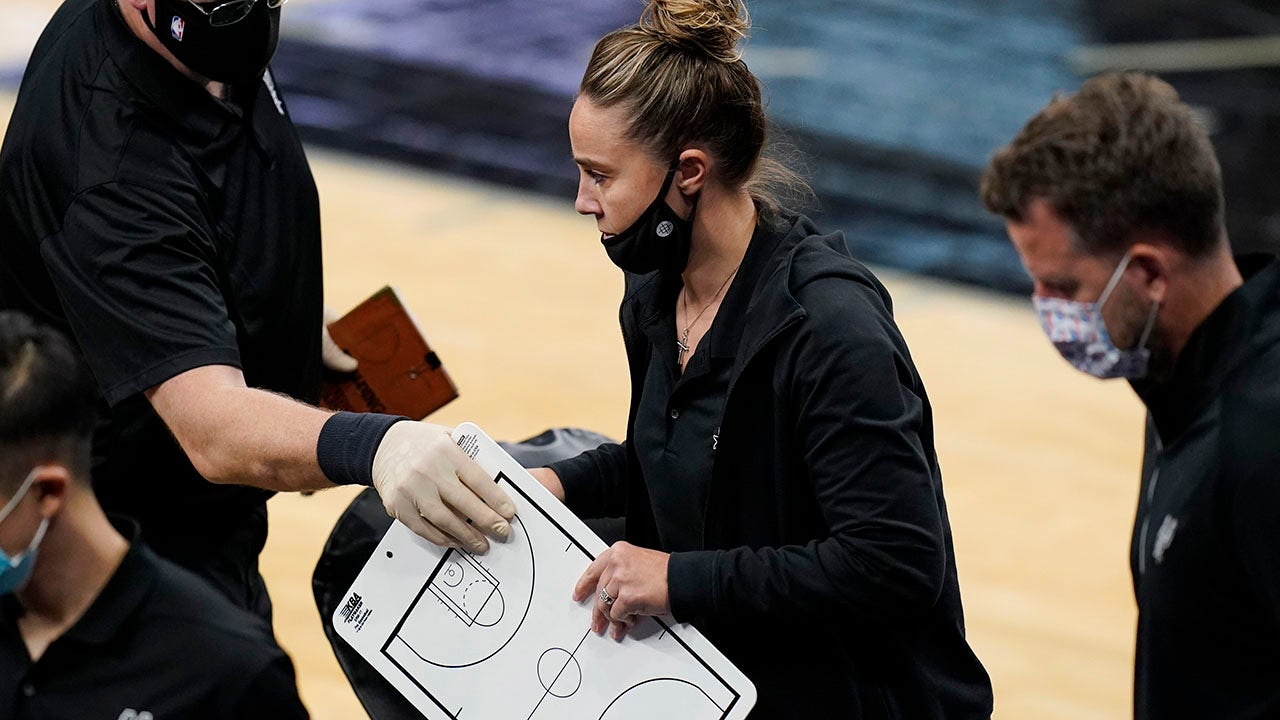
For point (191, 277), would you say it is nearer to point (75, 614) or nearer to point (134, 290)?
point (134, 290)

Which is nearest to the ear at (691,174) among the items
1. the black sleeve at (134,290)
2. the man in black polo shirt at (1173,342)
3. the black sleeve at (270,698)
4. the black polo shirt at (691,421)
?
the black polo shirt at (691,421)

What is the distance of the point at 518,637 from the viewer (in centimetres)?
201

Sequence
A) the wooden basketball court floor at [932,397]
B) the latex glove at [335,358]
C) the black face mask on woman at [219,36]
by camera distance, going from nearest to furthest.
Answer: the black face mask on woman at [219,36]
the latex glove at [335,358]
the wooden basketball court floor at [932,397]

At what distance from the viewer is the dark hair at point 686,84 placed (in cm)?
202

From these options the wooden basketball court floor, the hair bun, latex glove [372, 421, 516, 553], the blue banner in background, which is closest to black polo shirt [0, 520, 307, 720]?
latex glove [372, 421, 516, 553]

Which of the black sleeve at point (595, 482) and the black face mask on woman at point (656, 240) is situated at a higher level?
the black face mask on woman at point (656, 240)

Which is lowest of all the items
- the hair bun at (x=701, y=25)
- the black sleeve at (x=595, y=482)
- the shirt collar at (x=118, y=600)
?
the black sleeve at (x=595, y=482)

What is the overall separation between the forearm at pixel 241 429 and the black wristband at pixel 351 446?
0.02m

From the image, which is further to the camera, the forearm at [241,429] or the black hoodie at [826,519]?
the forearm at [241,429]

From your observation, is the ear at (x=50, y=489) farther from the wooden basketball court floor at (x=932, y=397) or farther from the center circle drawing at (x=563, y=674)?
the wooden basketball court floor at (x=932, y=397)

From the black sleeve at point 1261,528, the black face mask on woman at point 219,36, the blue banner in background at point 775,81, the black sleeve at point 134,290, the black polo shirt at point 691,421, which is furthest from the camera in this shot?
the blue banner in background at point 775,81

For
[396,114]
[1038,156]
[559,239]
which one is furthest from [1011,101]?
[1038,156]

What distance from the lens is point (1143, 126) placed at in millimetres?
1948

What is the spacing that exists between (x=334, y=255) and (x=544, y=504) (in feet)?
15.9
